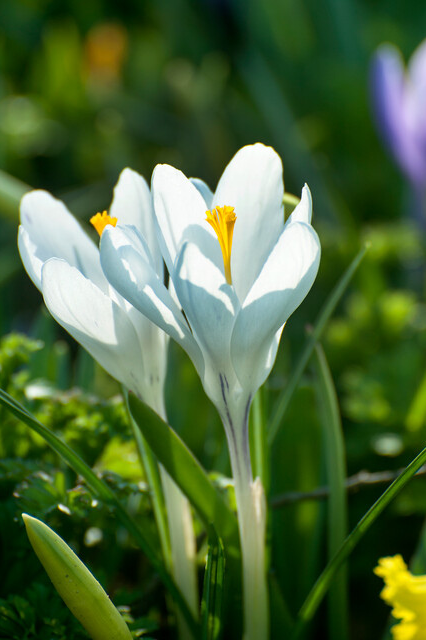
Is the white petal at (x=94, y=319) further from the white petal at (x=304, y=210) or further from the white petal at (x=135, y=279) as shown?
the white petal at (x=304, y=210)

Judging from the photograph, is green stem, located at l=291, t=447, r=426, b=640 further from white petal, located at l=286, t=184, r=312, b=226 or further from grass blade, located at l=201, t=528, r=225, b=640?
white petal, located at l=286, t=184, r=312, b=226

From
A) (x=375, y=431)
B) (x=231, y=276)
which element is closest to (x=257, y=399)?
(x=231, y=276)

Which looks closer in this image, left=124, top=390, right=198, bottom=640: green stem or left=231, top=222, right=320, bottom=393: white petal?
left=231, top=222, right=320, bottom=393: white petal

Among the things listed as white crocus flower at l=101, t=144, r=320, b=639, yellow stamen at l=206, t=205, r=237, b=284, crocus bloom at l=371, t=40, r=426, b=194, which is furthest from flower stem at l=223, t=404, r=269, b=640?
crocus bloom at l=371, t=40, r=426, b=194

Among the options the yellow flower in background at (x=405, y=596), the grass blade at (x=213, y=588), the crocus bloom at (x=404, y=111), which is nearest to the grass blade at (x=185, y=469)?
the grass blade at (x=213, y=588)

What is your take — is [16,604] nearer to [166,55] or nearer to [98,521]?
[98,521]
